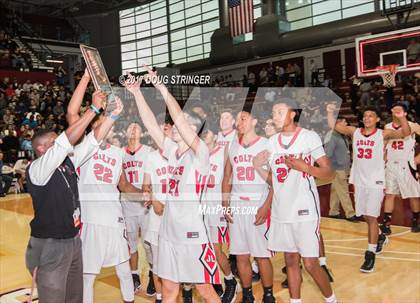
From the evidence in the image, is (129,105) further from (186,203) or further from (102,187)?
(186,203)

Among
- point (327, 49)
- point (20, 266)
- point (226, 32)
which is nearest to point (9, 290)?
point (20, 266)

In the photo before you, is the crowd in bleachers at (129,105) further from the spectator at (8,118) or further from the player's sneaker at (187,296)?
the player's sneaker at (187,296)

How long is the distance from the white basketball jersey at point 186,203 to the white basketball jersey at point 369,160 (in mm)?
3081

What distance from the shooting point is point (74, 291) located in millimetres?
3250

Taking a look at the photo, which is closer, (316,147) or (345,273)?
(316,147)

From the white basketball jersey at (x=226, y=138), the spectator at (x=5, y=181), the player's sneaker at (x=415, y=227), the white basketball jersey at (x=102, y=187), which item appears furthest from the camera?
the spectator at (x=5, y=181)

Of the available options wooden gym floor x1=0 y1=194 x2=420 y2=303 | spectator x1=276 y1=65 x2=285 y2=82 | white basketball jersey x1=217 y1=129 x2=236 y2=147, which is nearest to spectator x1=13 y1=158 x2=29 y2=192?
wooden gym floor x1=0 y1=194 x2=420 y2=303

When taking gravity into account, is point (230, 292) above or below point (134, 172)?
below

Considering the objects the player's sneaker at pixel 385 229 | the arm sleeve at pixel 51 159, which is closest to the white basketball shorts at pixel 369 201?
the player's sneaker at pixel 385 229

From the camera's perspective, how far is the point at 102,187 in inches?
158

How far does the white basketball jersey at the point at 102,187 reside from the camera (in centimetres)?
389

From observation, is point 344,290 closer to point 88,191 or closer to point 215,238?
point 215,238

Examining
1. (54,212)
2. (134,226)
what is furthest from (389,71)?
(54,212)

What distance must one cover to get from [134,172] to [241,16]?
12195 mm
